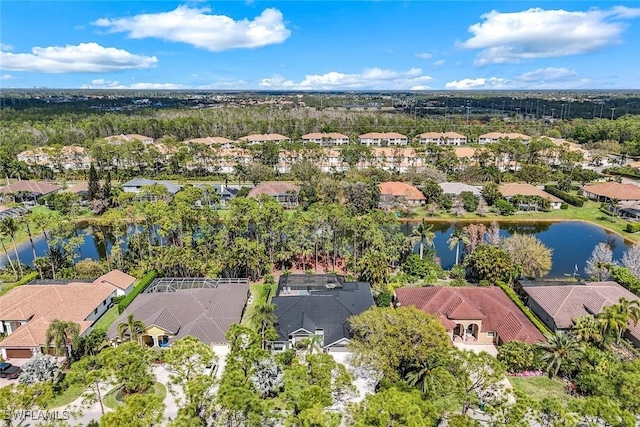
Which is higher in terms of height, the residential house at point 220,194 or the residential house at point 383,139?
the residential house at point 383,139

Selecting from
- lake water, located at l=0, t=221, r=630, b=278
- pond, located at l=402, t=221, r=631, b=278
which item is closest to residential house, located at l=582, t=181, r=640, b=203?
pond, located at l=402, t=221, r=631, b=278

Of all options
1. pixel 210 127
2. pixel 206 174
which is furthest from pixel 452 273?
pixel 210 127

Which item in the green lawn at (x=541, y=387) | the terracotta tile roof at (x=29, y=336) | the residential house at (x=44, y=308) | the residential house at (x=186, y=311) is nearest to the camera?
the green lawn at (x=541, y=387)

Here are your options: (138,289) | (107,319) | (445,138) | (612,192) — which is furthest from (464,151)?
(107,319)

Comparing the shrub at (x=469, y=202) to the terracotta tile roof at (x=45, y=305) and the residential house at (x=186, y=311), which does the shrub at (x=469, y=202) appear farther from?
the terracotta tile roof at (x=45, y=305)

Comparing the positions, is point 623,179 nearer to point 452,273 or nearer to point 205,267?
point 452,273

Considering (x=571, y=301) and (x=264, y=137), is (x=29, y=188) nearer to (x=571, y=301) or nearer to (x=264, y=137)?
(x=264, y=137)

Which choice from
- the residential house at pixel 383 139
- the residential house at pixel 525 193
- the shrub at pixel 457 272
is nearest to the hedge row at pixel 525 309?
the shrub at pixel 457 272

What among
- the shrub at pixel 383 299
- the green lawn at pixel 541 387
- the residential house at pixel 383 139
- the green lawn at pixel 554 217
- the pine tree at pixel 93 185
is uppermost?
the residential house at pixel 383 139

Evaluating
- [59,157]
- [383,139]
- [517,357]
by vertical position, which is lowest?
[517,357]
